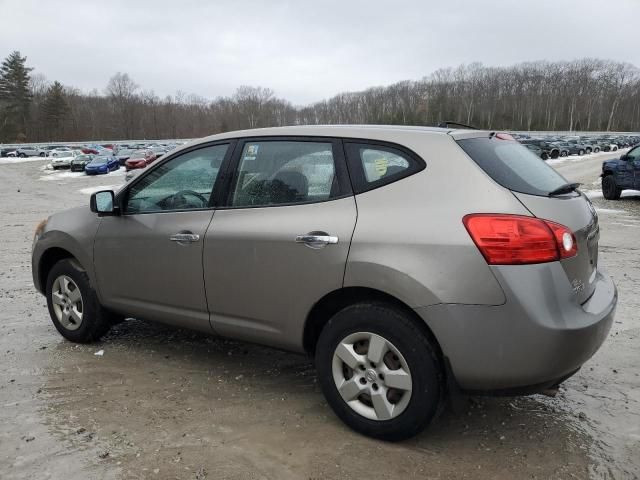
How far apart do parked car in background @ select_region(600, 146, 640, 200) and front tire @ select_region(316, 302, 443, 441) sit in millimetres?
15575

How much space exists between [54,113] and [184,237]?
12626cm

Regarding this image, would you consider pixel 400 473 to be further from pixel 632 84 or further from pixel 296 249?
pixel 632 84

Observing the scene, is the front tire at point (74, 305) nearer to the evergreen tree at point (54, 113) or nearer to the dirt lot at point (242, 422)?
the dirt lot at point (242, 422)

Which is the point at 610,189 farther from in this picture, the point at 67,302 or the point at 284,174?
the point at 67,302

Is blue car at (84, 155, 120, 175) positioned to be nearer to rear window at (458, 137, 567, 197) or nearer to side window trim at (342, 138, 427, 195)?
side window trim at (342, 138, 427, 195)

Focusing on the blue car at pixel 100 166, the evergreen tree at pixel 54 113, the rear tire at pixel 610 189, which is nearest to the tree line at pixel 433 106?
the evergreen tree at pixel 54 113

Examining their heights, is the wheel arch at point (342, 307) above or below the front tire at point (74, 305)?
above

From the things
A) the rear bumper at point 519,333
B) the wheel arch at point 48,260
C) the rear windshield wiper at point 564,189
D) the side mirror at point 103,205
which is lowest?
the wheel arch at point 48,260

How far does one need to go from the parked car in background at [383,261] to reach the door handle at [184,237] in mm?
13

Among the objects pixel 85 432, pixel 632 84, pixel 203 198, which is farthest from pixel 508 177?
pixel 632 84

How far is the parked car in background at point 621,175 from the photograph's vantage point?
15820mm

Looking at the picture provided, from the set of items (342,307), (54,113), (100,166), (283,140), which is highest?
(54,113)

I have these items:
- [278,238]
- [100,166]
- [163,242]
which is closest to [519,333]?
[278,238]

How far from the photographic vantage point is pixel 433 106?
14550 cm
